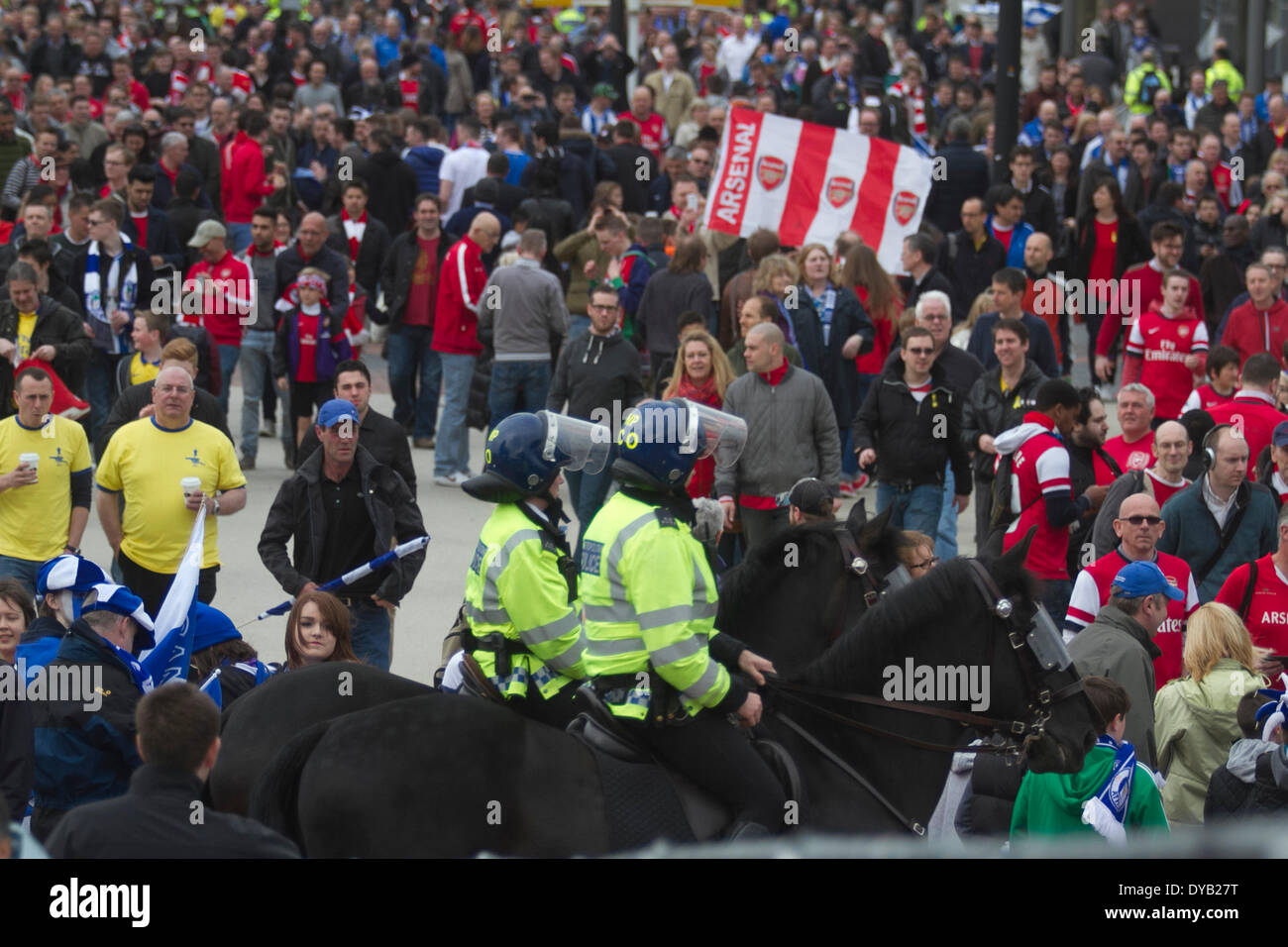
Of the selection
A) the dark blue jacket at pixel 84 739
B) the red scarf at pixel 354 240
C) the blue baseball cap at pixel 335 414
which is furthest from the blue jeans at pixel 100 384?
the dark blue jacket at pixel 84 739

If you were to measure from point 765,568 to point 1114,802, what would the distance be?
5.54ft

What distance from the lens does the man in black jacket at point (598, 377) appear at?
40.8 ft

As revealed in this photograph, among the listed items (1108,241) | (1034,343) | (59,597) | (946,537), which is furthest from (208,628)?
(1108,241)

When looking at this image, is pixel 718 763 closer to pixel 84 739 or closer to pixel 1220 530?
pixel 84 739

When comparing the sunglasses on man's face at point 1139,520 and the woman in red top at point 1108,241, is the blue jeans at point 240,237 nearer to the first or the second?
the woman in red top at point 1108,241

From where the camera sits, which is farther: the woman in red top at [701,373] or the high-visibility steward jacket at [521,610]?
the woman in red top at [701,373]

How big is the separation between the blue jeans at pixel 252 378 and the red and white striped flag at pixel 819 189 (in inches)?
159

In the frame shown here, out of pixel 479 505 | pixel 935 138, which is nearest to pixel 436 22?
pixel 935 138

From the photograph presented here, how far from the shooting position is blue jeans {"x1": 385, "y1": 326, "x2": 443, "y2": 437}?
1543 cm

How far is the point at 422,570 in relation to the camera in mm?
12977

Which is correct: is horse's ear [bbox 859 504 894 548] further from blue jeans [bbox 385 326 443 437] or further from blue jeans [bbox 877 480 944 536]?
blue jeans [bbox 385 326 443 437]

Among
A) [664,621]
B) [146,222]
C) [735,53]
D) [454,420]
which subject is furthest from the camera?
[735,53]

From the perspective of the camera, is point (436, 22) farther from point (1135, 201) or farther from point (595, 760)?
point (595, 760)

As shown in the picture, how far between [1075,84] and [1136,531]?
1615 cm
